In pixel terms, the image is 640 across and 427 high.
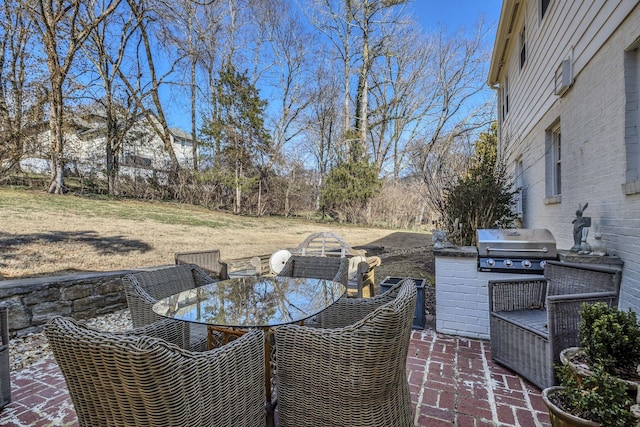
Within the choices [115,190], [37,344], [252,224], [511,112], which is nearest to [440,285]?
[37,344]

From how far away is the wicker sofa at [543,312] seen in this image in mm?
2146

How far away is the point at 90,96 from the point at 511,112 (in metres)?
12.6

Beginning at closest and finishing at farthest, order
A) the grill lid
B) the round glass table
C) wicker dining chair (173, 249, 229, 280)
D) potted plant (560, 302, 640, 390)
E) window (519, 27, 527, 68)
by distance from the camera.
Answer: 1. potted plant (560, 302, 640, 390)
2. the round glass table
3. the grill lid
4. wicker dining chair (173, 249, 229, 280)
5. window (519, 27, 527, 68)

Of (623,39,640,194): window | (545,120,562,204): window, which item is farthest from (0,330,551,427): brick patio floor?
(545,120,562,204): window

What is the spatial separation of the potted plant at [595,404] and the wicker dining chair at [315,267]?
1915mm

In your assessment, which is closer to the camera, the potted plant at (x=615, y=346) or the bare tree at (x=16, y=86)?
the potted plant at (x=615, y=346)

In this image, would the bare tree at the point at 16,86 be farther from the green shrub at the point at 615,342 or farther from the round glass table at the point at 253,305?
the green shrub at the point at 615,342

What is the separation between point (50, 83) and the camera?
368 inches

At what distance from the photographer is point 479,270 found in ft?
10.8

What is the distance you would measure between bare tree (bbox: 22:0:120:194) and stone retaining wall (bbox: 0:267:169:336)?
7.75m

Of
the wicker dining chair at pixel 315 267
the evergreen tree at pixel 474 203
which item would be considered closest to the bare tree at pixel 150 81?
the evergreen tree at pixel 474 203

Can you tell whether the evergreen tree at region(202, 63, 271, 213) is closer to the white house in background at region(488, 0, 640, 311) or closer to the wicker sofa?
the white house in background at region(488, 0, 640, 311)

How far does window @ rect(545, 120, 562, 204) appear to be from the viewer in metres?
4.67

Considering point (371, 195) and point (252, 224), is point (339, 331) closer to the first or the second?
point (252, 224)
